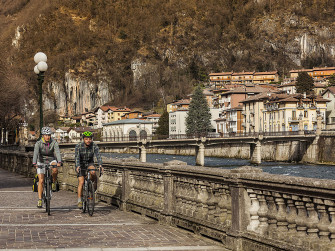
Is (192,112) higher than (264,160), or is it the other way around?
(192,112)

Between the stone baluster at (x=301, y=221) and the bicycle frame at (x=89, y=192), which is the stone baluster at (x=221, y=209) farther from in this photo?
the bicycle frame at (x=89, y=192)

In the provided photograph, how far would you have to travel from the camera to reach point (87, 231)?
10.3 m

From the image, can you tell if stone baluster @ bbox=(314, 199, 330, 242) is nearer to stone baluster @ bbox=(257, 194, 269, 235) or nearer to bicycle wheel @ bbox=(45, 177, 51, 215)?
stone baluster @ bbox=(257, 194, 269, 235)

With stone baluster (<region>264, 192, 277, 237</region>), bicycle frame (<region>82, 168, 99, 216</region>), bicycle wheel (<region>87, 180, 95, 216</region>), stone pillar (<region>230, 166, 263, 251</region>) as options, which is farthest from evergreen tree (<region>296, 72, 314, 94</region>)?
stone baluster (<region>264, 192, 277, 237</region>)

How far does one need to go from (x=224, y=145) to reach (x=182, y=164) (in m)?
102

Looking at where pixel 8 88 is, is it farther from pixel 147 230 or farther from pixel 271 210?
pixel 271 210

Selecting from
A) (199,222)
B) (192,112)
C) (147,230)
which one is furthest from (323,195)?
(192,112)

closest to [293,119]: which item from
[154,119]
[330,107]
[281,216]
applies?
[330,107]

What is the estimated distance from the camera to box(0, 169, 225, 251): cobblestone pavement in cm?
895

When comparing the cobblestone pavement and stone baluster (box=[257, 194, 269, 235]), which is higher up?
stone baluster (box=[257, 194, 269, 235])

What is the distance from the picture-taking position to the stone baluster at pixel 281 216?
294 inches

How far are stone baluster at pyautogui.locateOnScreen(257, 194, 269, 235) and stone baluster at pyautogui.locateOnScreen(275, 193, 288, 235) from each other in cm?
39

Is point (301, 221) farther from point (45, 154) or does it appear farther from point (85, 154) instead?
point (45, 154)

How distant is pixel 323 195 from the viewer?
6500 mm
